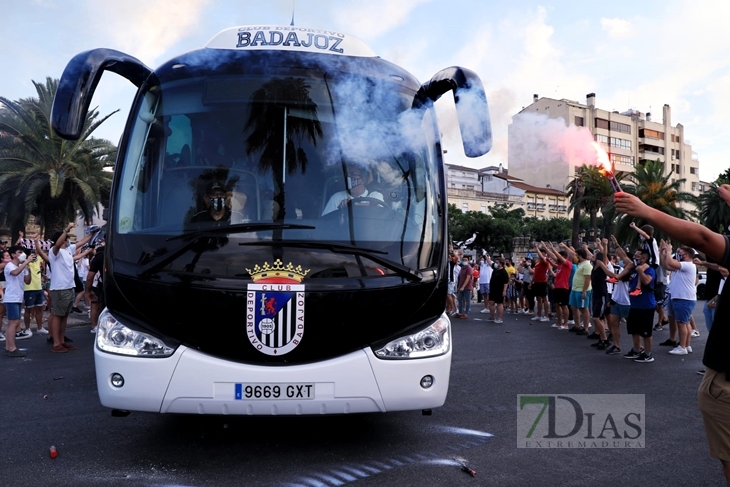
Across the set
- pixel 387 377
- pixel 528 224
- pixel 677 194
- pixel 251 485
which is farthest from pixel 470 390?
pixel 528 224

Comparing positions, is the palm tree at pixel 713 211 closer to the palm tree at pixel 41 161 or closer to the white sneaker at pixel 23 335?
the palm tree at pixel 41 161

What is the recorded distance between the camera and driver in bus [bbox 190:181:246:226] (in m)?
3.89

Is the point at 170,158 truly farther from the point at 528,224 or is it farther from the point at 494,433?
the point at 528,224

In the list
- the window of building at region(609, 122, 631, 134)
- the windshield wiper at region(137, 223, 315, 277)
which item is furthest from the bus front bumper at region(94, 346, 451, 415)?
the window of building at region(609, 122, 631, 134)

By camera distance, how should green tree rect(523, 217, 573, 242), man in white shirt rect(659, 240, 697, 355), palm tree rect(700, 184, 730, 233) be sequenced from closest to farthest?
man in white shirt rect(659, 240, 697, 355) < palm tree rect(700, 184, 730, 233) < green tree rect(523, 217, 573, 242)

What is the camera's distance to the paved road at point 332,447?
3.79 meters

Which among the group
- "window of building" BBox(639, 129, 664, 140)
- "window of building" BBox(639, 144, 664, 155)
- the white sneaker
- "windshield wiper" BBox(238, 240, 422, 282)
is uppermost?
"window of building" BBox(639, 129, 664, 140)

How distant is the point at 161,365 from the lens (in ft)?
11.9

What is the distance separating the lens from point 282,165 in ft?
13.3

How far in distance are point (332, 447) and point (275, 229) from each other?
1.71 metres

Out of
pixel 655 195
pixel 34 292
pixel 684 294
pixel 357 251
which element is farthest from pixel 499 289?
pixel 655 195

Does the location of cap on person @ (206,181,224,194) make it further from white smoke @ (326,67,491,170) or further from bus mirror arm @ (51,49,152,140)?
bus mirror arm @ (51,49,152,140)

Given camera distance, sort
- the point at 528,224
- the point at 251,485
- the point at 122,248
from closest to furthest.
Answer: the point at 251,485 < the point at 122,248 < the point at 528,224

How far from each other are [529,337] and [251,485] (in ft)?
30.1
